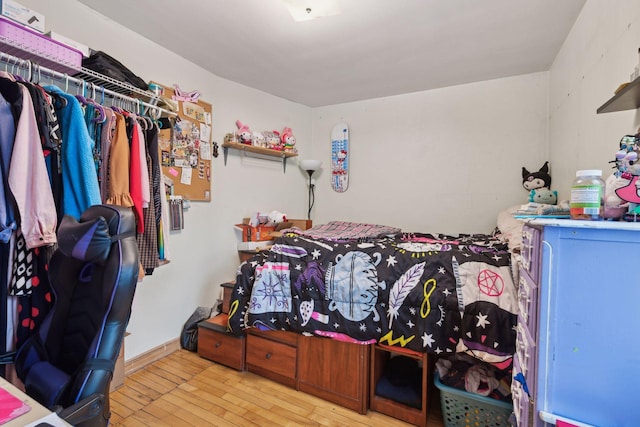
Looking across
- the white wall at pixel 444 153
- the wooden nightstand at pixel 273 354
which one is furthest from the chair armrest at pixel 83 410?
the white wall at pixel 444 153

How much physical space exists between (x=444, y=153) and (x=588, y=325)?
2.51 meters

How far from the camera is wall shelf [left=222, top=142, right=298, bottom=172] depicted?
286cm

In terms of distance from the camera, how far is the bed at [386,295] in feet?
5.00

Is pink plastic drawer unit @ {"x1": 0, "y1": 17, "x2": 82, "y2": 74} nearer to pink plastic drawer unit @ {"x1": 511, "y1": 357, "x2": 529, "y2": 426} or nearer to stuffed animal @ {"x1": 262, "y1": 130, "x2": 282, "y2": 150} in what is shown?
stuffed animal @ {"x1": 262, "y1": 130, "x2": 282, "y2": 150}

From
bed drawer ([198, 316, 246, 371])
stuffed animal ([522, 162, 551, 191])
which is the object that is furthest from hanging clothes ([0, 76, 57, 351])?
stuffed animal ([522, 162, 551, 191])

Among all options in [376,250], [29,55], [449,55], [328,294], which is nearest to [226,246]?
[328,294]

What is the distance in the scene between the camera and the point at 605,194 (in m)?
0.91

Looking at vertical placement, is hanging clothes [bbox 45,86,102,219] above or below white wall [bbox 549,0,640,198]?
below

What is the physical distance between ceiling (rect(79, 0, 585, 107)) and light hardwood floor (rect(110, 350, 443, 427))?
245 cm

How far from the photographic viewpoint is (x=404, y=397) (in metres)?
1.79

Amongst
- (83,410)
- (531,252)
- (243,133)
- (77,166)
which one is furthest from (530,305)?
(243,133)

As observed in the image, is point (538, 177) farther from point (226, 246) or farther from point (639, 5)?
point (226, 246)

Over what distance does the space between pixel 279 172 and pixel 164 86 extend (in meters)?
1.48

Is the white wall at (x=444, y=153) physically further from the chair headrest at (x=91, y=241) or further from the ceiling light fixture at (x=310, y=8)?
the chair headrest at (x=91, y=241)
